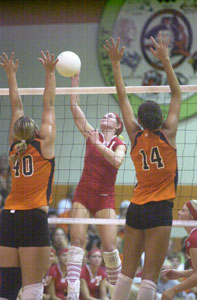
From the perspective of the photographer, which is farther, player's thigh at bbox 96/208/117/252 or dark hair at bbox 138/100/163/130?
player's thigh at bbox 96/208/117/252

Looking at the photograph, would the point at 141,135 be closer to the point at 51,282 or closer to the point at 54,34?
the point at 51,282

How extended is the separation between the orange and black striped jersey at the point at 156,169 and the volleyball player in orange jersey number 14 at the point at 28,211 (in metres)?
0.86

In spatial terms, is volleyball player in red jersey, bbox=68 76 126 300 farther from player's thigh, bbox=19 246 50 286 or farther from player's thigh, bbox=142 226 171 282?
player's thigh, bbox=142 226 171 282

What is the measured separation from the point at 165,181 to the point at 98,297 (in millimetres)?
4547

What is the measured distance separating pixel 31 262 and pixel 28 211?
465mm

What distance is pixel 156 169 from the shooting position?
496cm

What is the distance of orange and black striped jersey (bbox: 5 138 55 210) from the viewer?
4977 millimetres

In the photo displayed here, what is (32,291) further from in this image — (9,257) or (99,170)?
(99,170)

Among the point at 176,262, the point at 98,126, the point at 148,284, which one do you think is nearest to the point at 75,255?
the point at 148,284

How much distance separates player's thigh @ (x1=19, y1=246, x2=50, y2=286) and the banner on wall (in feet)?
31.4

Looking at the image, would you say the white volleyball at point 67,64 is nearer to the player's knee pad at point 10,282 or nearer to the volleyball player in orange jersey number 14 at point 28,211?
the volleyball player in orange jersey number 14 at point 28,211

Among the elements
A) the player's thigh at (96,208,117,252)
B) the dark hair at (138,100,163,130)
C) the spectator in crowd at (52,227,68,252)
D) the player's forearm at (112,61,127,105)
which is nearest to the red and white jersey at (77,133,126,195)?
the player's thigh at (96,208,117,252)

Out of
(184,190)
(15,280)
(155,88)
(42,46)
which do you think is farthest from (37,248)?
(42,46)

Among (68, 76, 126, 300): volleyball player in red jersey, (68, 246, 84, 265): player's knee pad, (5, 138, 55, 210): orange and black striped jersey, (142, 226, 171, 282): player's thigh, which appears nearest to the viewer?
(142, 226, 171, 282): player's thigh
